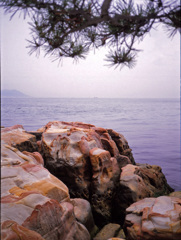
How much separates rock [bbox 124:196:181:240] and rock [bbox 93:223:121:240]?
0.53 m

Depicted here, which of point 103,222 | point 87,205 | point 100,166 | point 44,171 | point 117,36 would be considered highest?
point 117,36

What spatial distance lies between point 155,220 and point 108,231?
1.14 m

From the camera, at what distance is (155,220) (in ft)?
9.50

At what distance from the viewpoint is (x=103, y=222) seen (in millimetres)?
4137

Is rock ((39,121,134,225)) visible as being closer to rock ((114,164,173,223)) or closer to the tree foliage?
rock ((114,164,173,223))

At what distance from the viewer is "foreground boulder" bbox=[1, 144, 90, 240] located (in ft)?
5.91

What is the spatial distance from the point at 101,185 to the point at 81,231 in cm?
139

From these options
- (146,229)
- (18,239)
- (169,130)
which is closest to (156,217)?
(146,229)

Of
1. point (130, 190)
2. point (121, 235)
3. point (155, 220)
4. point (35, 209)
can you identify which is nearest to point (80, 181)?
point (130, 190)

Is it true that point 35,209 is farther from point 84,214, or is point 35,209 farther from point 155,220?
point 155,220

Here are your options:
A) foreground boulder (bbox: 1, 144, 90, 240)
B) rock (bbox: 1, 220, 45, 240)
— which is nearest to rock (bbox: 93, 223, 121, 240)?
foreground boulder (bbox: 1, 144, 90, 240)

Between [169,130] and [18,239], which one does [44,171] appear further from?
[169,130]

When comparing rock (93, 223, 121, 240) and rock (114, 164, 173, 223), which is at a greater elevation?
rock (114, 164, 173, 223)

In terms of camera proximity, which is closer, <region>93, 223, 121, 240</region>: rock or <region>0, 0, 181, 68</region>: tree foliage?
<region>0, 0, 181, 68</region>: tree foliage
